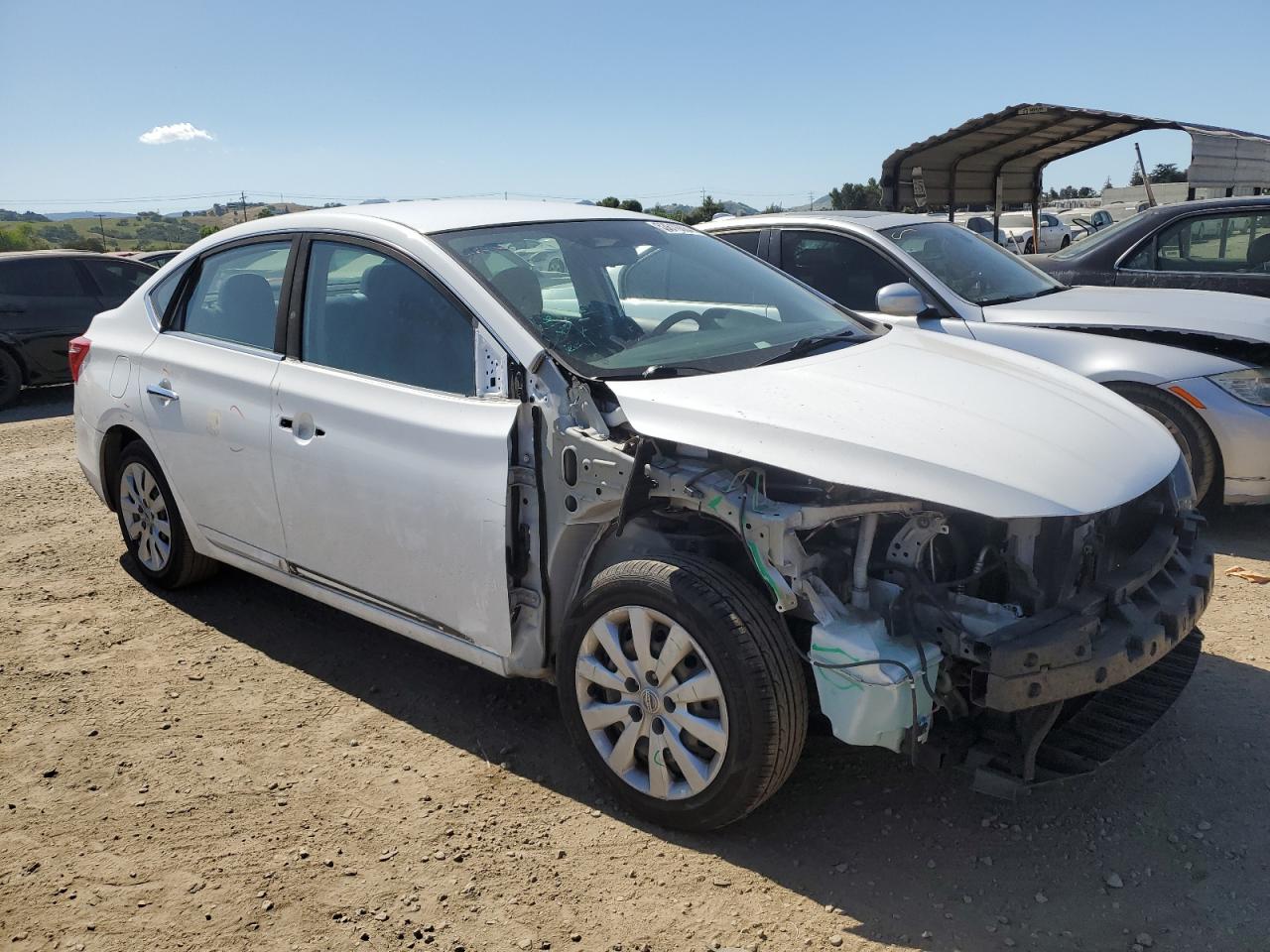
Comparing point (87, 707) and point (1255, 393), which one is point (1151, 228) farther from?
point (87, 707)

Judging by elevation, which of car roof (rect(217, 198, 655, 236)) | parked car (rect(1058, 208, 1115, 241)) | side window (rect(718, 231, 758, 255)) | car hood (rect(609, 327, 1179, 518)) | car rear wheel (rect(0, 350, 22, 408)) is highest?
parked car (rect(1058, 208, 1115, 241))

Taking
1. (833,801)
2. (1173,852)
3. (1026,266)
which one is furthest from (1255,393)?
(833,801)

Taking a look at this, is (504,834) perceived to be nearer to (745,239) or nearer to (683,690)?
(683,690)

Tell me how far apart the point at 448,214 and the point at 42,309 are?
30.4 feet

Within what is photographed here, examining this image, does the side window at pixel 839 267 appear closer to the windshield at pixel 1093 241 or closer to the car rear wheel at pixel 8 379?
the windshield at pixel 1093 241

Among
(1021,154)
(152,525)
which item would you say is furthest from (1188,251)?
(152,525)

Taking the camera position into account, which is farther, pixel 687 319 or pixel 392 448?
pixel 687 319

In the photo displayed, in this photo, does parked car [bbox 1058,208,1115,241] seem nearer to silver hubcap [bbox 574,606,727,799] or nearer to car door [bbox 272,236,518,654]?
car door [bbox 272,236,518,654]

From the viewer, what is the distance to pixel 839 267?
6.07 m

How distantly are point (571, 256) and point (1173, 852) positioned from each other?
2669 mm

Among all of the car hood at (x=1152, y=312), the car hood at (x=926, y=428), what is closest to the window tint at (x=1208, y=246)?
the car hood at (x=1152, y=312)

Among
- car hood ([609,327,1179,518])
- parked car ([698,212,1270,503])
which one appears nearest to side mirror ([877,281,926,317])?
parked car ([698,212,1270,503])

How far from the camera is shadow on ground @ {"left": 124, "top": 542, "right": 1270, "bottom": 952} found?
2578 millimetres

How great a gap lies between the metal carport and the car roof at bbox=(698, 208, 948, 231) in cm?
374
